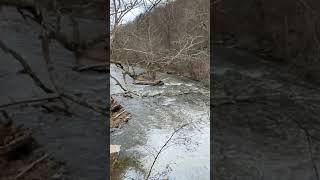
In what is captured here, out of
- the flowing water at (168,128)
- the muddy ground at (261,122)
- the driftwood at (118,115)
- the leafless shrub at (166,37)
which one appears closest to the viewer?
the muddy ground at (261,122)

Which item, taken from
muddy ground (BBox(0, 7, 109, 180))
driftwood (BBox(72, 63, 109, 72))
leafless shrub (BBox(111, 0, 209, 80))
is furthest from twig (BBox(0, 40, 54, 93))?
leafless shrub (BBox(111, 0, 209, 80))

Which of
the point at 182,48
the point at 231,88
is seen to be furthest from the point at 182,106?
the point at 231,88

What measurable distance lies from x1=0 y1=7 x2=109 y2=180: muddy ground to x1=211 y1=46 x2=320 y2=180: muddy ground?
45 centimetres

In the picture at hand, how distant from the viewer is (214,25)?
1.38 m

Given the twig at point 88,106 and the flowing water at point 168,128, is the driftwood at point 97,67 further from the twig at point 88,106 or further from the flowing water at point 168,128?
the flowing water at point 168,128

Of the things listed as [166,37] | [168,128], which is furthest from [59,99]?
[168,128]

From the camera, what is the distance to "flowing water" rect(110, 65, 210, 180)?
119 inches

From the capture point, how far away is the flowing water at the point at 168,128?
3031 millimetres

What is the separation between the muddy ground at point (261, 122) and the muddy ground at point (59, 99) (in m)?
0.45

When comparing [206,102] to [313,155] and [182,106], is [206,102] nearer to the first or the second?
[182,106]

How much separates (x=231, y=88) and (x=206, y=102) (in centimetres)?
247

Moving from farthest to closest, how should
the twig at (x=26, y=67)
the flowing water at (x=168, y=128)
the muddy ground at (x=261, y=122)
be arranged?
the flowing water at (x=168, y=128) < the muddy ground at (x=261, y=122) < the twig at (x=26, y=67)

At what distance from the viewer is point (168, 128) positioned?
11.3 ft

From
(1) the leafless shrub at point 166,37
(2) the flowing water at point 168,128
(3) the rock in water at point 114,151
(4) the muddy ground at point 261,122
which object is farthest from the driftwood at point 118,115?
(4) the muddy ground at point 261,122
